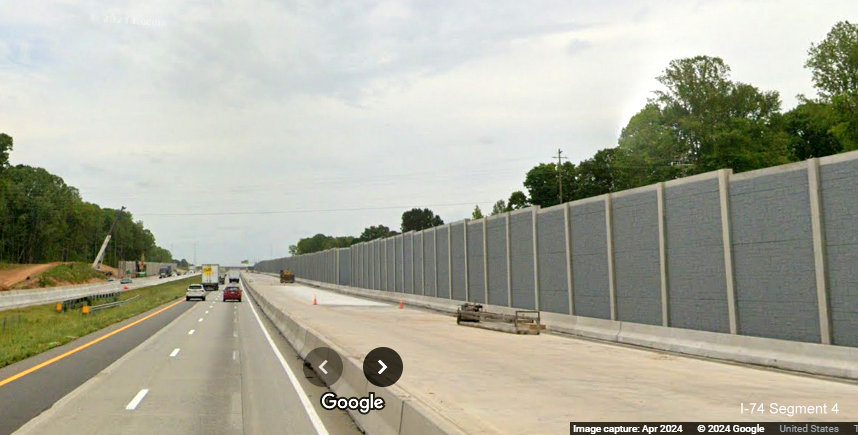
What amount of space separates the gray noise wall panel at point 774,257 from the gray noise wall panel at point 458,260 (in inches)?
930

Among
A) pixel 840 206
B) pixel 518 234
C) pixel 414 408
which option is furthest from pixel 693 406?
pixel 518 234

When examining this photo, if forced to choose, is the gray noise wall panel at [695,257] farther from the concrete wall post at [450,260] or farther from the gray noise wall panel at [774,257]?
the concrete wall post at [450,260]

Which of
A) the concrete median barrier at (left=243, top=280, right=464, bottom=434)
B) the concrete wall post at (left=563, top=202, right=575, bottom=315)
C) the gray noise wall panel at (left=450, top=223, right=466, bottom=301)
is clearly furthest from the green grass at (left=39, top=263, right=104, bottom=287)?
the concrete median barrier at (left=243, top=280, right=464, bottom=434)

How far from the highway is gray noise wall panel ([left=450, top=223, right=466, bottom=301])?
19.1 meters

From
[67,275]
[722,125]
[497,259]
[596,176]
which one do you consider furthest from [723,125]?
[67,275]

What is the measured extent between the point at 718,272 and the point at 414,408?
13.2 m

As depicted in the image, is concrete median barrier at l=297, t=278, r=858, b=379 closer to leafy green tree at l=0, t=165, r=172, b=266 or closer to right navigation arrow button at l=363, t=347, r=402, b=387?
right navigation arrow button at l=363, t=347, r=402, b=387

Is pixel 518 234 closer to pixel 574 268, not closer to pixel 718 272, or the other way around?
pixel 574 268

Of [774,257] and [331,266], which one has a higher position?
[331,266]

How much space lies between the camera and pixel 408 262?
5347cm

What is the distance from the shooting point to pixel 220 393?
12.7m

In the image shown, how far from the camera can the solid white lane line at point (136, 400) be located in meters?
11.1

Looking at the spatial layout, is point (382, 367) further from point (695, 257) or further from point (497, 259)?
point (497, 259)

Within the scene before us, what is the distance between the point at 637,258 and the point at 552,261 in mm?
6229
